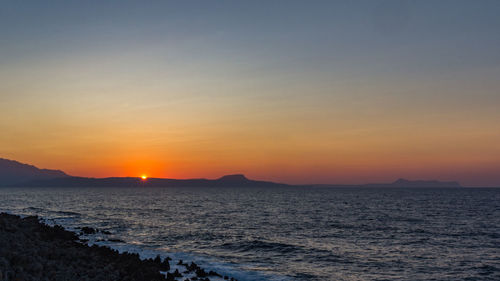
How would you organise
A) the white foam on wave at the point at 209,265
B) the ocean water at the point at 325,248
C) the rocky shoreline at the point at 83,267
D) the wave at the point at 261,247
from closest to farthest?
1. the rocky shoreline at the point at 83,267
2. the white foam on wave at the point at 209,265
3. the ocean water at the point at 325,248
4. the wave at the point at 261,247

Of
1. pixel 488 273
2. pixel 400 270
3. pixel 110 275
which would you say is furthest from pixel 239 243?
pixel 488 273

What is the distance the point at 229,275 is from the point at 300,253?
11.0 metres

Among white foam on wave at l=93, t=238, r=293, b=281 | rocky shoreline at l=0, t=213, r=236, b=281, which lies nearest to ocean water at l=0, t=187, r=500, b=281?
white foam on wave at l=93, t=238, r=293, b=281

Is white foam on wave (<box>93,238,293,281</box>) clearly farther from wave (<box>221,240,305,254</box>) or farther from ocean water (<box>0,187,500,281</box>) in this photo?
wave (<box>221,240,305,254</box>)

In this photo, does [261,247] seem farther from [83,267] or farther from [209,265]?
[83,267]

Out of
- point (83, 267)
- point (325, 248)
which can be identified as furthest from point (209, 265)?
point (325, 248)

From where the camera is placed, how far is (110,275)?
2241 cm

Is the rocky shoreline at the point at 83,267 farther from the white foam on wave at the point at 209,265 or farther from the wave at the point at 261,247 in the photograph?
the wave at the point at 261,247

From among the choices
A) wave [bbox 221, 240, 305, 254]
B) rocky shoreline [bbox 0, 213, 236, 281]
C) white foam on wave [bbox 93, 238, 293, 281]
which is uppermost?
rocky shoreline [bbox 0, 213, 236, 281]

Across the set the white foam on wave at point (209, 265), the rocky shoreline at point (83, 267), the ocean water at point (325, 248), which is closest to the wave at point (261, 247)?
the ocean water at point (325, 248)

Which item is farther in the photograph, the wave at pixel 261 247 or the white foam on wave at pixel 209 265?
the wave at pixel 261 247

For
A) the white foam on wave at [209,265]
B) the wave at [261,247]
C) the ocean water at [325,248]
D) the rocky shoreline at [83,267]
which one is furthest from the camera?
the wave at [261,247]

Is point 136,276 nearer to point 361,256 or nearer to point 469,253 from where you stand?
point 361,256

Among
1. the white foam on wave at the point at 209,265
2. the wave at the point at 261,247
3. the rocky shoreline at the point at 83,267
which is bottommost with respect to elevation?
the wave at the point at 261,247
